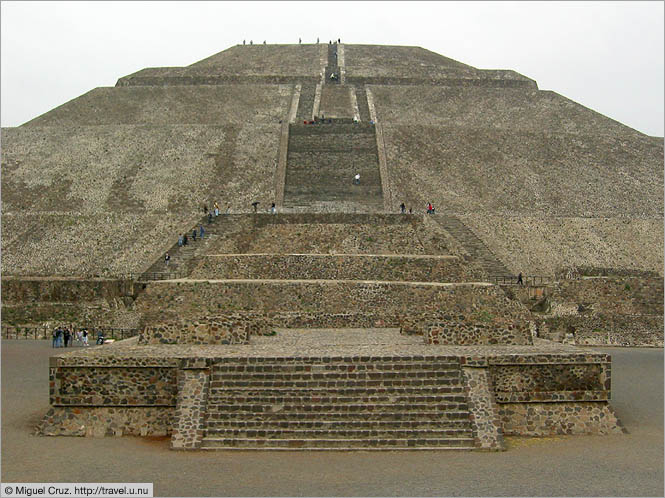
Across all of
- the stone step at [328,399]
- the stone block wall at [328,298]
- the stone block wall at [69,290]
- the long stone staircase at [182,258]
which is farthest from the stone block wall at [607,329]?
the stone block wall at [69,290]

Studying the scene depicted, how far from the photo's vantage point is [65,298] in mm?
22922

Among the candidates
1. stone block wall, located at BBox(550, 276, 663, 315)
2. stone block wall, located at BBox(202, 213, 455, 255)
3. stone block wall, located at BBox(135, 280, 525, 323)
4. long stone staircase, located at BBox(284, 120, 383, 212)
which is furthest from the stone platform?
long stone staircase, located at BBox(284, 120, 383, 212)

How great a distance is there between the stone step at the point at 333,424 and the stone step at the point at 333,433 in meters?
0.06

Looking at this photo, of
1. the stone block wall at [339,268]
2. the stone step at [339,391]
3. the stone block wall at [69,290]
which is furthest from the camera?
the stone block wall at [69,290]

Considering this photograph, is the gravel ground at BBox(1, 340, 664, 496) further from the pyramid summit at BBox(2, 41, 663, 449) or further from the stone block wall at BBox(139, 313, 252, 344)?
the stone block wall at BBox(139, 313, 252, 344)

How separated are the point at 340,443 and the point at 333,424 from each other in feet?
1.07

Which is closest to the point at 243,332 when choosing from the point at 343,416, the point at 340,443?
the point at 343,416

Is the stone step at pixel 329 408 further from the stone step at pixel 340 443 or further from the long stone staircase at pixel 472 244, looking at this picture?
the long stone staircase at pixel 472 244

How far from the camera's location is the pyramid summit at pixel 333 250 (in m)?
11.5

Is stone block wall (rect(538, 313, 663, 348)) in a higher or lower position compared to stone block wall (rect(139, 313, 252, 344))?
lower

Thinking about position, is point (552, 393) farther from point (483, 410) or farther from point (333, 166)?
point (333, 166)

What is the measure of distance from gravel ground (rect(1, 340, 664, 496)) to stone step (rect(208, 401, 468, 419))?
0.71 m

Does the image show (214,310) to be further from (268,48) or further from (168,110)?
(268,48)

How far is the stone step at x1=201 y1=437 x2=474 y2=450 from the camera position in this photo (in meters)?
10.6
